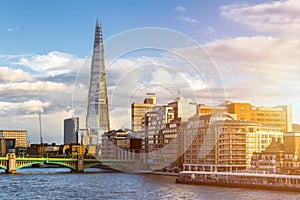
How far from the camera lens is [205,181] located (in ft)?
230

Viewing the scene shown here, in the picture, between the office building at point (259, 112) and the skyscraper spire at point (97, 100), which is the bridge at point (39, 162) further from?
the skyscraper spire at point (97, 100)

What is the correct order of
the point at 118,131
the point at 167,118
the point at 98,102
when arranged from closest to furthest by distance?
the point at 167,118, the point at 118,131, the point at 98,102

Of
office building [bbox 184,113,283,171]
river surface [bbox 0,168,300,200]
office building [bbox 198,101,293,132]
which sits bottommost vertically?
river surface [bbox 0,168,300,200]

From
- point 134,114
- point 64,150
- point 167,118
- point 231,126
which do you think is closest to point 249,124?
point 231,126

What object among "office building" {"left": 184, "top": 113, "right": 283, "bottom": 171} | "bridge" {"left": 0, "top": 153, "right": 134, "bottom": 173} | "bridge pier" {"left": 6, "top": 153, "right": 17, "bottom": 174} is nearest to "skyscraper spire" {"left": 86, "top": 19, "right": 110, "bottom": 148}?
"bridge" {"left": 0, "top": 153, "right": 134, "bottom": 173}

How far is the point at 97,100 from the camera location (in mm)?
180000

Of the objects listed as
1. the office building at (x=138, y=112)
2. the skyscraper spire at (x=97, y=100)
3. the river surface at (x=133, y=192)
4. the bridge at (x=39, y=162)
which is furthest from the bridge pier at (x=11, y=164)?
the skyscraper spire at (x=97, y=100)

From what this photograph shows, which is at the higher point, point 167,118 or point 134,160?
point 167,118

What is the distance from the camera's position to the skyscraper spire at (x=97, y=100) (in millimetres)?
178375

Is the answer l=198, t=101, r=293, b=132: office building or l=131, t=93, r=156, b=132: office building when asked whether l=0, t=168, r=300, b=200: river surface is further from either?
l=131, t=93, r=156, b=132: office building

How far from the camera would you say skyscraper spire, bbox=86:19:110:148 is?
178 meters

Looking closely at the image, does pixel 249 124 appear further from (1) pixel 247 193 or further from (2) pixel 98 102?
(2) pixel 98 102

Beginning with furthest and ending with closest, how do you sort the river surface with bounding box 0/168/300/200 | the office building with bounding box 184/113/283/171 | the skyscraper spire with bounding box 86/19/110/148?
the skyscraper spire with bounding box 86/19/110/148 → the office building with bounding box 184/113/283/171 → the river surface with bounding box 0/168/300/200

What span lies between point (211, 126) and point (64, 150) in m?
116
